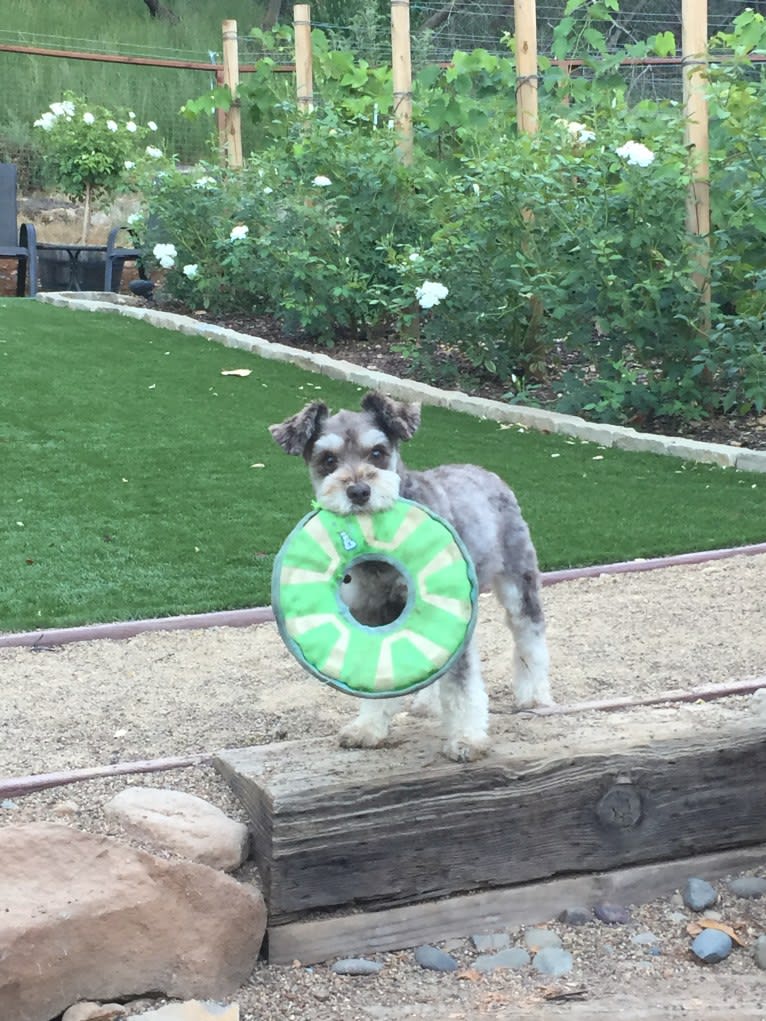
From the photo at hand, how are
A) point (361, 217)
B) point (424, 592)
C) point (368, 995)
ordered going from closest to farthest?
point (368, 995) < point (424, 592) < point (361, 217)

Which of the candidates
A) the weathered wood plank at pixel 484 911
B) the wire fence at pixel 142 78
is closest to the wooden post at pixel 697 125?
the weathered wood plank at pixel 484 911

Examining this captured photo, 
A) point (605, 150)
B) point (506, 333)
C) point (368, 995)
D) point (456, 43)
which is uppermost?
point (456, 43)

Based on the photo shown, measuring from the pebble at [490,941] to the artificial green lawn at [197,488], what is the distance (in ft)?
8.42

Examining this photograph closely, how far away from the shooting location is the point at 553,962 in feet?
10.1

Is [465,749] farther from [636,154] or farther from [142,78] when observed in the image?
[142,78]

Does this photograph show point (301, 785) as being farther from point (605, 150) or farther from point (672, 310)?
point (605, 150)

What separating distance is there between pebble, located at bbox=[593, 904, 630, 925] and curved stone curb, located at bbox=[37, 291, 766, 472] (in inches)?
195

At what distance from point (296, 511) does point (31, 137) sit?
13901 mm

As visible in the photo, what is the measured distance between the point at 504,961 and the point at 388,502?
3.74ft

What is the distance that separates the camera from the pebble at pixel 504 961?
121 inches

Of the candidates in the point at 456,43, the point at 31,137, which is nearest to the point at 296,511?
the point at 31,137

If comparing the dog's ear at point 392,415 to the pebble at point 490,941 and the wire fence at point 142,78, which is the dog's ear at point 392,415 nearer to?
the pebble at point 490,941

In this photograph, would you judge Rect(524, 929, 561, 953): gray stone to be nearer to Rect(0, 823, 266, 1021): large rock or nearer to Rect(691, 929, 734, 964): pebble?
Rect(691, 929, 734, 964): pebble

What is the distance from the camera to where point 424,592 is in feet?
10.3
